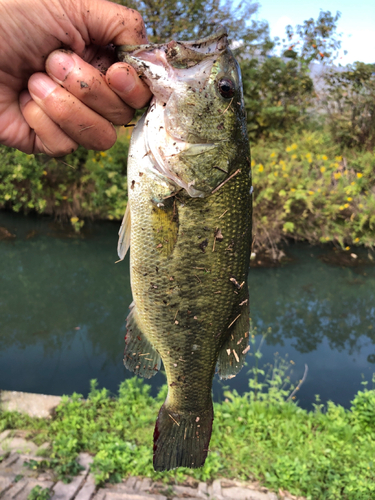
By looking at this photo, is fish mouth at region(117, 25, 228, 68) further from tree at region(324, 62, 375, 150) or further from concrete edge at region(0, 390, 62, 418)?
tree at region(324, 62, 375, 150)

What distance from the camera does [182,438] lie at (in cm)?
155

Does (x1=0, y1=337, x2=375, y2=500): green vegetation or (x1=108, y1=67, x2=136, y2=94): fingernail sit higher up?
(x1=108, y1=67, x2=136, y2=94): fingernail

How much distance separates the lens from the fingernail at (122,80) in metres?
1.26

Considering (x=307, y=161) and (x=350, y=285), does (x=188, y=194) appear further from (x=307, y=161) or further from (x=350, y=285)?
(x=307, y=161)

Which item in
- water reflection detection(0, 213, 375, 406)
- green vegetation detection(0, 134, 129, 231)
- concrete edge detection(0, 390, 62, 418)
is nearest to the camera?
concrete edge detection(0, 390, 62, 418)

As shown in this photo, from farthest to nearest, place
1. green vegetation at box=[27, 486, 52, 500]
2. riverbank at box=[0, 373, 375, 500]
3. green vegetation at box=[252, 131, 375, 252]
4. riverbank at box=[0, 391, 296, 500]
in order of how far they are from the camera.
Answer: green vegetation at box=[252, 131, 375, 252]
riverbank at box=[0, 373, 375, 500]
riverbank at box=[0, 391, 296, 500]
green vegetation at box=[27, 486, 52, 500]

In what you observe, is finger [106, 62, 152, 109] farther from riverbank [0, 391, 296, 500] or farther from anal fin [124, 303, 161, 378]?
riverbank [0, 391, 296, 500]

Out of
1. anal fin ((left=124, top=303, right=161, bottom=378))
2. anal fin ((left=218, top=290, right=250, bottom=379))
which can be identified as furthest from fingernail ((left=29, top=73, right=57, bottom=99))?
anal fin ((left=218, top=290, right=250, bottom=379))

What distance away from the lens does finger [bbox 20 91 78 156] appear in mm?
1456

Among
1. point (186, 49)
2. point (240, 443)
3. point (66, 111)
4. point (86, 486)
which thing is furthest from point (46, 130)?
point (240, 443)

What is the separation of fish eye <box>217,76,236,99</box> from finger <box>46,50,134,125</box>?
0.41m

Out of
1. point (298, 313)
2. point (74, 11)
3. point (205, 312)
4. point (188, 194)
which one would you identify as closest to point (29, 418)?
point (205, 312)

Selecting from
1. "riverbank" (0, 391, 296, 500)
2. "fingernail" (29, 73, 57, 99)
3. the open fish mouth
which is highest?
the open fish mouth

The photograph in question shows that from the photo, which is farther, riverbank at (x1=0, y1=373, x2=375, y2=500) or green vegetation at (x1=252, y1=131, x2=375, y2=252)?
green vegetation at (x1=252, y1=131, x2=375, y2=252)
